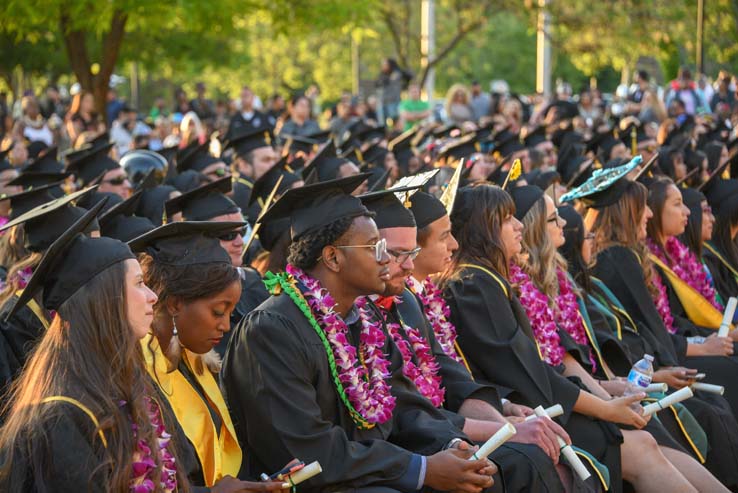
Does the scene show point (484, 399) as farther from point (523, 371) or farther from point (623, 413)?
point (623, 413)

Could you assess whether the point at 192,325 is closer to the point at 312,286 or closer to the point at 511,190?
the point at 312,286

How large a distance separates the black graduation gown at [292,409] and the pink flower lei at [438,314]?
1286mm

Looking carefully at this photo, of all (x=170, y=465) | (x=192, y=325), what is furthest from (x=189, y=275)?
(x=170, y=465)

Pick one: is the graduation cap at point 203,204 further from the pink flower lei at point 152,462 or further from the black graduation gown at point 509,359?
the pink flower lei at point 152,462

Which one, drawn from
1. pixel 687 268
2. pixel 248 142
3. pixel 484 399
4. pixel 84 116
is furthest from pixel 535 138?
pixel 484 399

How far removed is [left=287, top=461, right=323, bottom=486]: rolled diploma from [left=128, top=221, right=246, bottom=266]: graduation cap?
2.83ft

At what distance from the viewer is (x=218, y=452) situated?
4.32 metres

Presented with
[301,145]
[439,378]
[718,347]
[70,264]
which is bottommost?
[718,347]

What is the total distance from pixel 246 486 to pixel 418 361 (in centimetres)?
139

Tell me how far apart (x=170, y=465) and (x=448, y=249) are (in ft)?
7.81

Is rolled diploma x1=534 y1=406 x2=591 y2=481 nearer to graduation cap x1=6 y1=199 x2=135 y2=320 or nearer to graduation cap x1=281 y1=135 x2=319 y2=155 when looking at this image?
graduation cap x1=6 y1=199 x2=135 y2=320

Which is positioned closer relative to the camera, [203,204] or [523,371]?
[523,371]

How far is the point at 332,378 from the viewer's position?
4.57 m

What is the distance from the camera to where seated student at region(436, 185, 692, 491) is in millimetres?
5848
